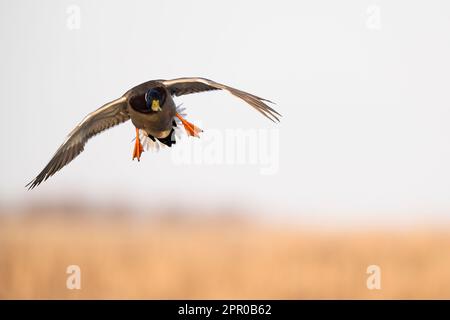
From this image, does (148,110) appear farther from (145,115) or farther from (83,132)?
(83,132)

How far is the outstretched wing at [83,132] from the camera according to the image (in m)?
6.41

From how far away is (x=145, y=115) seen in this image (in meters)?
5.78

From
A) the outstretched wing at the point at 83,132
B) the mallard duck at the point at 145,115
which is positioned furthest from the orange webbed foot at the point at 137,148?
the outstretched wing at the point at 83,132

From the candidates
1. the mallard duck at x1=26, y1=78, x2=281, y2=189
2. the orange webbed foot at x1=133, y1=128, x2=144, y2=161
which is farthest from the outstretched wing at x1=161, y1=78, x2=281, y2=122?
the orange webbed foot at x1=133, y1=128, x2=144, y2=161

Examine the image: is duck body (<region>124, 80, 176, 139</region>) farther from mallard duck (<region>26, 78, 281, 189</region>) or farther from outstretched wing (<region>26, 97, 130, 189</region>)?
outstretched wing (<region>26, 97, 130, 189</region>)

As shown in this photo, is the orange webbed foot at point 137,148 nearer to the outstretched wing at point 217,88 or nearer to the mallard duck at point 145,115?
the mallard duck at point 145,115

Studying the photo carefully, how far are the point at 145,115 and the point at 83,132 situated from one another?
127 centimetres

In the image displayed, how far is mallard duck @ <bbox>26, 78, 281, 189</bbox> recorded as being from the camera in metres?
5.75

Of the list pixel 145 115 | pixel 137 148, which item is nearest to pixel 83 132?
pixel 137 148

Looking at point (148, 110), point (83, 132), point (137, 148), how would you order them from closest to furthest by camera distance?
point (148, 110), point (137, 148), point (83, 132)
